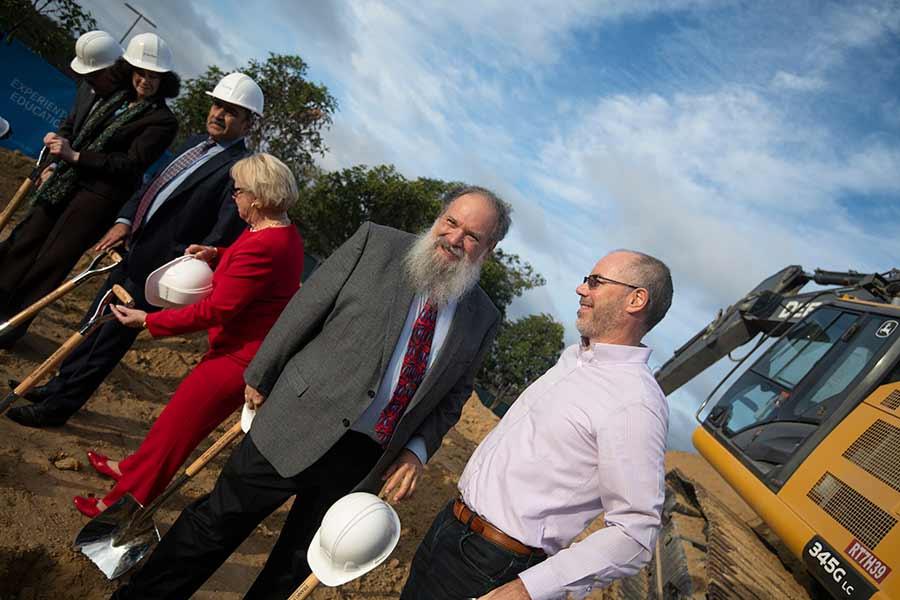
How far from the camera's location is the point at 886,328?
5.04 metres

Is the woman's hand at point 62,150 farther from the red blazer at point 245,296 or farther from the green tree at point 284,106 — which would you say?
the green tree at point 284,106

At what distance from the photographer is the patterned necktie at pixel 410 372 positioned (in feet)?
8.66

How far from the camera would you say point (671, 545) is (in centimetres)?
600

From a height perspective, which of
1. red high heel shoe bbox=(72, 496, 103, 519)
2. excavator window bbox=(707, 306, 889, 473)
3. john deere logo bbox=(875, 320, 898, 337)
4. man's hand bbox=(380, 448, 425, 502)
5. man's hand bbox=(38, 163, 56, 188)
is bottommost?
red high heel shoe bbox=(72, 496, 103, 519)

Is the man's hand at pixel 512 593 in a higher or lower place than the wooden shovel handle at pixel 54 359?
higher

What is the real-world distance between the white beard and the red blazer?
80 centimetres

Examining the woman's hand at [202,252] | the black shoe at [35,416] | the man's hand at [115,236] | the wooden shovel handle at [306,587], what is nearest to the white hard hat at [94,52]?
the man's hand at [115,236]

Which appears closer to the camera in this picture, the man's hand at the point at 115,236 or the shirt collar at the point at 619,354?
the shirt collar at the point at 619,354

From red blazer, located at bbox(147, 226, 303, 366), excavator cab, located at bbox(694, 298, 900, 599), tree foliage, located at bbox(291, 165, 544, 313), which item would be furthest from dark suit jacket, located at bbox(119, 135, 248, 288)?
tree foliage, located at bbox(291, 165, 544, 313)

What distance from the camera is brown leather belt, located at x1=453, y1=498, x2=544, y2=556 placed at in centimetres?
222

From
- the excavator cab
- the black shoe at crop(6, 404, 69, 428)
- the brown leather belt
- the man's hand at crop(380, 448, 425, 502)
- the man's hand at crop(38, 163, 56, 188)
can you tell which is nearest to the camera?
the brown leather belt

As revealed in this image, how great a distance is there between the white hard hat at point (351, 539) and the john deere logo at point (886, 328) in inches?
187

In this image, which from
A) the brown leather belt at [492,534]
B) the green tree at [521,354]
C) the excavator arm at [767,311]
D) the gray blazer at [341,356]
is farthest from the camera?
the green tree at [521,354]

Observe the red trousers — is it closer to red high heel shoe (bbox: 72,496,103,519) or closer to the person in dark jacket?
red high heel shoe (bbox: 72,496,103,519)
